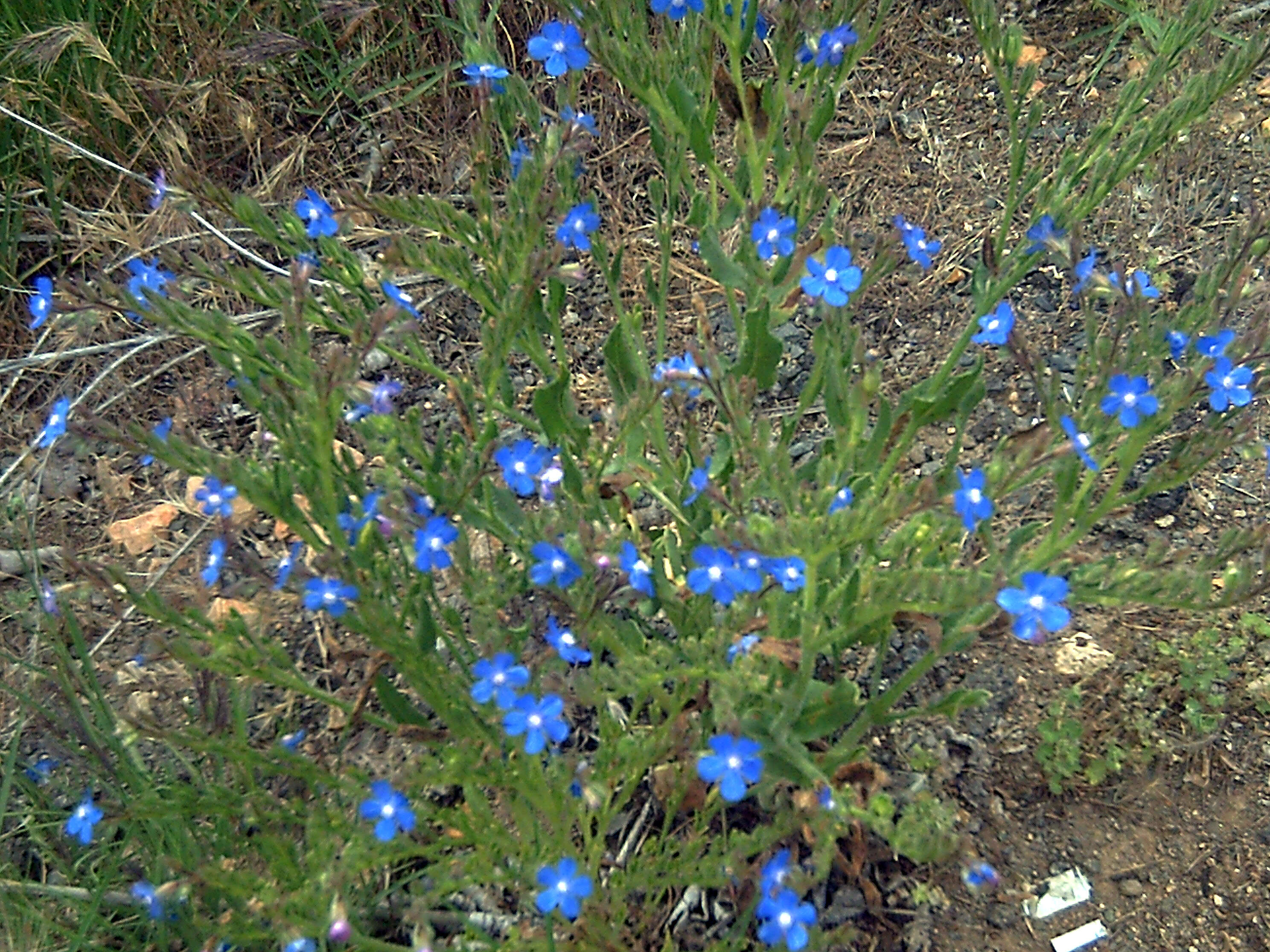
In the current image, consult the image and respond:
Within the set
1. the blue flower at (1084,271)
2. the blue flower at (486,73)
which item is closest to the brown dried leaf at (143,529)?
the blue flower at (486,73)

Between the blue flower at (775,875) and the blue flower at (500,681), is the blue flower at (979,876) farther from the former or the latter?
the blue flower at (500,681)

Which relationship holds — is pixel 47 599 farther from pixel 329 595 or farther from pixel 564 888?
pixel 564 888

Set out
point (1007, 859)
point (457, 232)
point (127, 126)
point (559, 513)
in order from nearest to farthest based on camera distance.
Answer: point (559, 513) < point (457, 232) < point (1007, 859) < point (127, 126)

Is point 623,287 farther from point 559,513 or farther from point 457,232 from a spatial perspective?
point 559,513

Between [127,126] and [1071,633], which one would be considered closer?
[1071,633]

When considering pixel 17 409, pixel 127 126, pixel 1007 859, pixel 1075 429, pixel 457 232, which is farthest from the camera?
pixel 127 126

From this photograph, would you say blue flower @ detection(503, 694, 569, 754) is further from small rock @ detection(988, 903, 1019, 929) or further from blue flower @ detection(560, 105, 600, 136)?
small rock @ detection(988, 903, 1019, 929)

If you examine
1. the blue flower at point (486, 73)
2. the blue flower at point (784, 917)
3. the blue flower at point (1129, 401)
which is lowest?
the blue flower at point (784, 917)

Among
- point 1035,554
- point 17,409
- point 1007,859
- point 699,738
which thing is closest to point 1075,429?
point 1035,554
